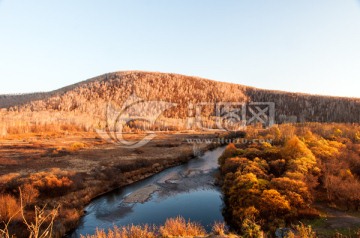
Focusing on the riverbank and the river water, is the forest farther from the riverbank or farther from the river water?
the riverbank

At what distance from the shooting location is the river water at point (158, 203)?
2755cm

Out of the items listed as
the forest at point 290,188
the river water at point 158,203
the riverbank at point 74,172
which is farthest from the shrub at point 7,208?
the forest at point 290,188

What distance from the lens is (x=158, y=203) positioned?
3269cm

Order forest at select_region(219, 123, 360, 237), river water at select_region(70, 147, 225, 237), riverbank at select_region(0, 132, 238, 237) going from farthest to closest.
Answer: riverbank at select_region(0, 132, 238, 237) < river water at select_region(70, 147, 225, 237) < forest at select_region(219, 123, 360, 237)

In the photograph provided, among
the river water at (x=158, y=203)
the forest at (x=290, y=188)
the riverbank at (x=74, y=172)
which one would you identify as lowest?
the river water at (x=158, y=203)

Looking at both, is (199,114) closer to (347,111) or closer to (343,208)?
(347,111)

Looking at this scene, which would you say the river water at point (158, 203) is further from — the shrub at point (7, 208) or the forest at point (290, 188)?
the shrub at point (7, 208)

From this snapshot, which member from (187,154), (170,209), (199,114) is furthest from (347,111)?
(170,209)

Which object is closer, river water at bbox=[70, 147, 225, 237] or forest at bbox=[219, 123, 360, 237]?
forest at bbox=[219, 123, 360, 237]

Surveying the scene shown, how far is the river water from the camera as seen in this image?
2755 centimetres

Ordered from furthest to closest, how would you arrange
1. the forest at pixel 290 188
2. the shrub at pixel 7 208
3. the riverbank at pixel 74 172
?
the riverbank at pixel 74 172, the forest at pixel 290 188, the shrub at pixel 7 208

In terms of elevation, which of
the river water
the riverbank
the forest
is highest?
the forest

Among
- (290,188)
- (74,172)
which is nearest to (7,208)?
(74,172)

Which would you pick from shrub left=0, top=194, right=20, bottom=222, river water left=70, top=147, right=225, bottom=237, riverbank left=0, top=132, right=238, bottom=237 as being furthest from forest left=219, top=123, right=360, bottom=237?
shrub left=0, top=194, right=20, bottom=222
